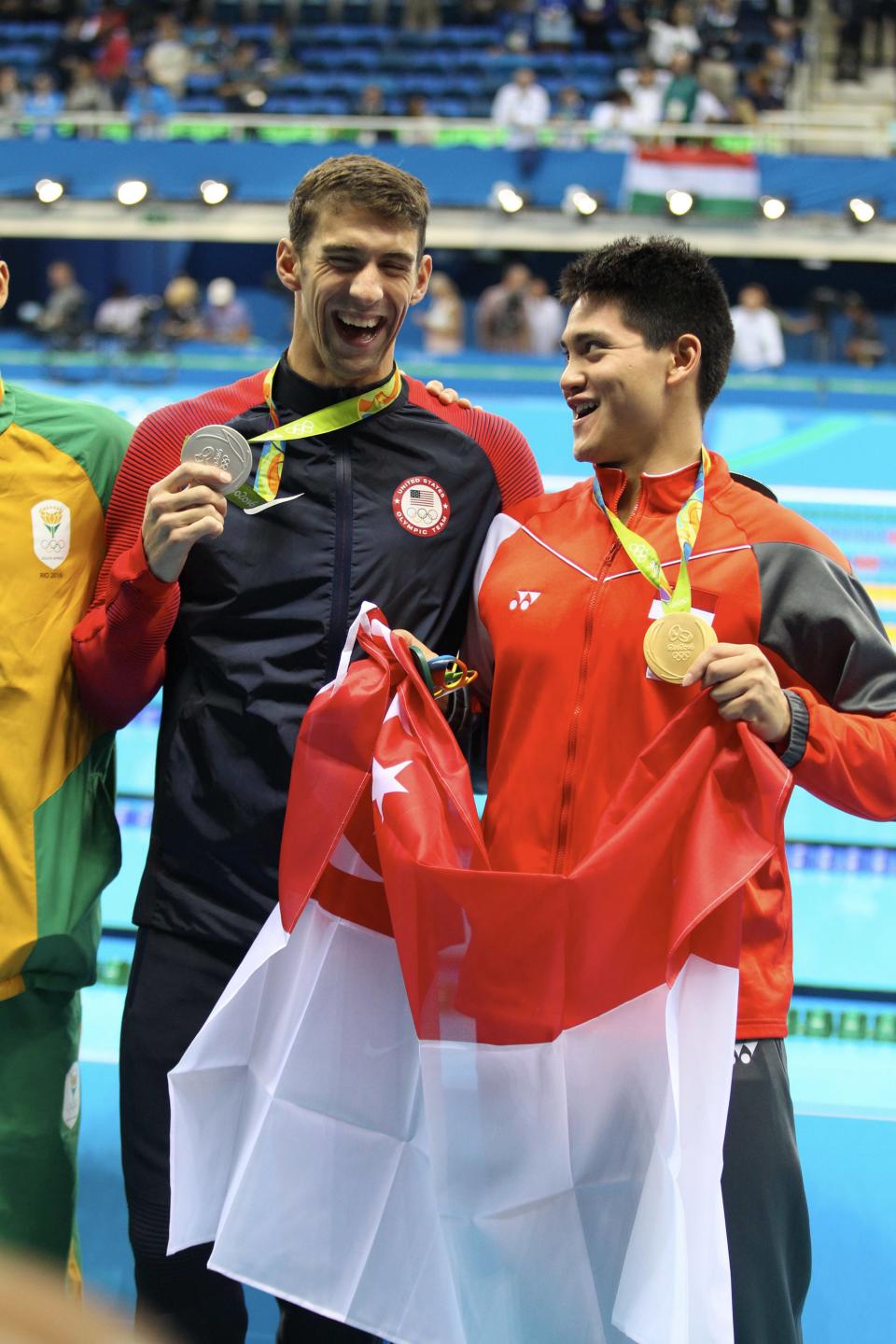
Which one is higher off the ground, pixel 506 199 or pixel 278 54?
pixel 278 54

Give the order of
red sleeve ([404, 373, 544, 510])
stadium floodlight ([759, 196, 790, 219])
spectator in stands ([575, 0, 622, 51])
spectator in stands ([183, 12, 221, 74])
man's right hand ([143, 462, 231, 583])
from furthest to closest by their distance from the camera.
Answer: spectator in stands ([575, 0, 622, 51]) → spectator in stands ([183, 12, 221, 74]) → stadium floodlight ([759, 196, 790, 219]) → red sleeve ([404, 373, 544, 510]) → man's right hand ([143, 462, 231, 583])

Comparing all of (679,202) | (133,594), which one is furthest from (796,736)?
(679,202)

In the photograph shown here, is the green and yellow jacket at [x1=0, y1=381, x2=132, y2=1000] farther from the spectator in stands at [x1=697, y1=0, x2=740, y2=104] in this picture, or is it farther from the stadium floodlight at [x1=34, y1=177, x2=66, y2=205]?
the spectator in stands at [x1=697, y1=0, x2=740, y2=104]

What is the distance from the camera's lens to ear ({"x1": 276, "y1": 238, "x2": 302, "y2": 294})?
237 centimetres

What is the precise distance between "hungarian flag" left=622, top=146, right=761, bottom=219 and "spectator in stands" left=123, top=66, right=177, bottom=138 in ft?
17.6

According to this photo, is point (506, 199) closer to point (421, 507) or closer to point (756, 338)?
point (756, 338)

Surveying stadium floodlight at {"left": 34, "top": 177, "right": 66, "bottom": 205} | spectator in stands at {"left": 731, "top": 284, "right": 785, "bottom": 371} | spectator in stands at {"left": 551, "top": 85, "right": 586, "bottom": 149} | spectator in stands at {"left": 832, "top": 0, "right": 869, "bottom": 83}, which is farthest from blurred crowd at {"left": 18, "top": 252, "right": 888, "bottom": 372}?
spectator in stands at {"left": 832, "top": 0, "right": 869, "bottom": 83}

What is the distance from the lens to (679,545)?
220 centimetres

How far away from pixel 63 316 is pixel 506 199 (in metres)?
4.89

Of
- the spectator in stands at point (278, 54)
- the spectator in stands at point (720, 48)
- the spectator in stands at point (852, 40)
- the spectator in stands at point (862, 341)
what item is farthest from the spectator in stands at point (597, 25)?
the spectator in stands at point (862, 341)

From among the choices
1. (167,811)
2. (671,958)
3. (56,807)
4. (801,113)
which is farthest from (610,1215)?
(801,113)

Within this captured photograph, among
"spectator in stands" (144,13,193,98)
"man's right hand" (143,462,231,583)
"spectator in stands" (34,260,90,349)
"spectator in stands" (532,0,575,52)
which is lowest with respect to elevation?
"man's right hand" (143,462,231,583)

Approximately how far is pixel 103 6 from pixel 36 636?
67.7 ft

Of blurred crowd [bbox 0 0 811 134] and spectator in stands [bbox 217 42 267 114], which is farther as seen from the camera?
spectator in stands [bbox 217 42 267 114]
